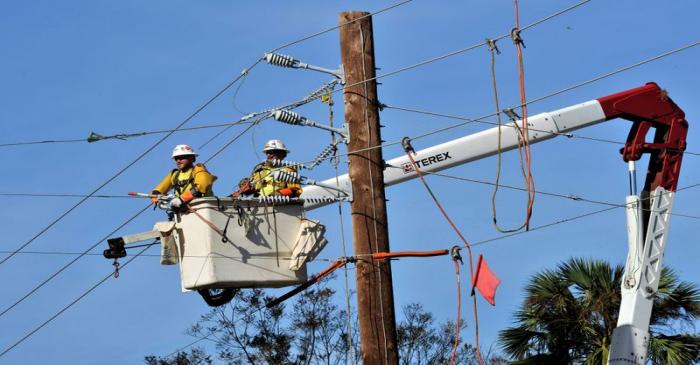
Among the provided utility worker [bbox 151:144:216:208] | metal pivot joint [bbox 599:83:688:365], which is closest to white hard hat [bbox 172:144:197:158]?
utility worker [bbox 151:144:216:208]

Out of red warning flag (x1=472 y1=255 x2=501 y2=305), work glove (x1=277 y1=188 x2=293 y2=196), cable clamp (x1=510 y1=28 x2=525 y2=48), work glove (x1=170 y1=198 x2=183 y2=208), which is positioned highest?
cable clamp (x1=510 y1=28 x2=525 y2=48)

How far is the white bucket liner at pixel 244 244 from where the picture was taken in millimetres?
16375

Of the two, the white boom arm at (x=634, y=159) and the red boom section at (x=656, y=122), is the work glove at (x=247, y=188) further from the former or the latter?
the red boom section at (x=656, y=122)

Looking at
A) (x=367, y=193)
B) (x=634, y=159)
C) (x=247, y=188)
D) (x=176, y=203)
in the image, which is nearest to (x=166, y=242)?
(x=176, y=203)

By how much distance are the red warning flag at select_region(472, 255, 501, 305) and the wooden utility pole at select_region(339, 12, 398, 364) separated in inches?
34.1

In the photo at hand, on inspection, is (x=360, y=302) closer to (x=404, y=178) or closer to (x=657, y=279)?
(x=404, y=178)

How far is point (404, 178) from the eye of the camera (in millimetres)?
20562

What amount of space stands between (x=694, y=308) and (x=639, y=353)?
160 inches

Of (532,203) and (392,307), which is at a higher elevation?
(532,203)

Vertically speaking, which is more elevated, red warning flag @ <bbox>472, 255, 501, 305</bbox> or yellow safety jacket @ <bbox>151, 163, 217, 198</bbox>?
yellow safety jacket @ <bbox>151, 163, 217, 198</bbox>

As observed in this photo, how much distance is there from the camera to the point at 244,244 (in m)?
16.6

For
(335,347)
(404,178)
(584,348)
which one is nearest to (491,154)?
(404,178)

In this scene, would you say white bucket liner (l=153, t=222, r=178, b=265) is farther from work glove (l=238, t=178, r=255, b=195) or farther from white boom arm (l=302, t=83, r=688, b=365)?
white boom arm (l=302, t=83, r=688, b=365)

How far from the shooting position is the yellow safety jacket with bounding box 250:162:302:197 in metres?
17.1
